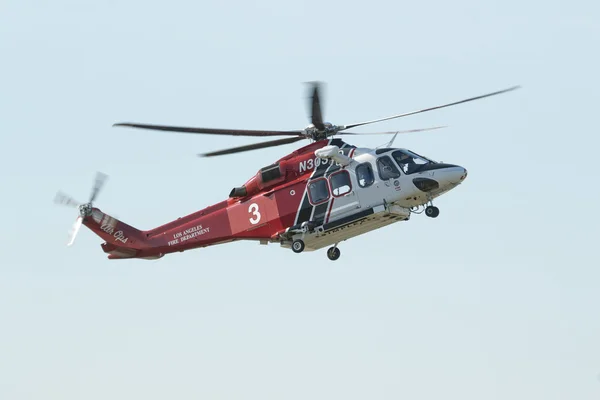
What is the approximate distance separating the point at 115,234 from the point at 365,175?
10512 millimetres

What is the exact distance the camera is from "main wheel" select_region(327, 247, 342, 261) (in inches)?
1473

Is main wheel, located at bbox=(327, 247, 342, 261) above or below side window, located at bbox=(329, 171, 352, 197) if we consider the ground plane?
below

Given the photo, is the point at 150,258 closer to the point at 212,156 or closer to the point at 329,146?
the point at 212,156

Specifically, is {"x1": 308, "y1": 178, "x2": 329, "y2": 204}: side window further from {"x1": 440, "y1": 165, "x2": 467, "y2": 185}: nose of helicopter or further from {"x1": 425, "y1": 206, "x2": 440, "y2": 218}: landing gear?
{"x1": 440, "y1": 165, "x2": 467, "y2": 185}: nose of helicopter

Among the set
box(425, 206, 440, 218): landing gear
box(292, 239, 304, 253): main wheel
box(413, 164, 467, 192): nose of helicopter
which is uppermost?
box(413, 164, 467, 192): nose of helicopter

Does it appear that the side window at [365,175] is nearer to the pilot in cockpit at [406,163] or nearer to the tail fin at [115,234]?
the pilot in cockpit at [406,163]

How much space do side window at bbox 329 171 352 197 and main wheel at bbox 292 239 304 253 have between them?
2149mm

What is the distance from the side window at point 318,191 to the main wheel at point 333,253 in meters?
2.41

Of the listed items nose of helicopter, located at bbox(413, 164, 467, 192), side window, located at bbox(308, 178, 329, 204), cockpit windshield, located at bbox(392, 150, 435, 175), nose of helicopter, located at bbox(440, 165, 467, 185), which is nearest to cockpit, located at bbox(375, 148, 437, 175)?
cockpit windshield, located at bbox(392, 150, 435, 175)

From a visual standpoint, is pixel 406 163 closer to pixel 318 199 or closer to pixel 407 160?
pixel 407 160

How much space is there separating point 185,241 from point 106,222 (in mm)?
3356

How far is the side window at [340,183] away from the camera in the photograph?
117 feet

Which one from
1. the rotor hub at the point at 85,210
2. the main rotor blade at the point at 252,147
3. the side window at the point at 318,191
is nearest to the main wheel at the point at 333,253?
the side window at the point at 318,191

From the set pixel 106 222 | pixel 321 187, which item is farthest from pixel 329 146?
pixel 106 222
